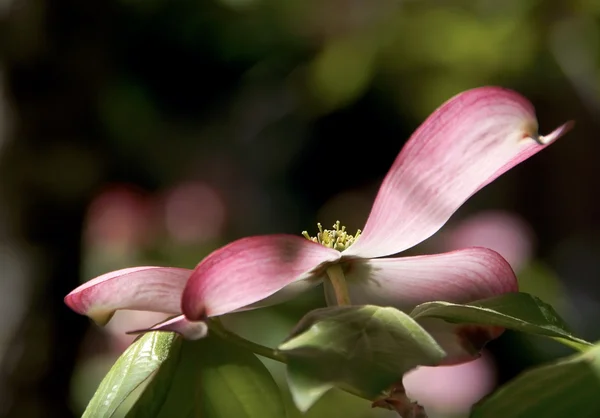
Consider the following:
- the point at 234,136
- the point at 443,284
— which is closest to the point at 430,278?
the point at 443,284

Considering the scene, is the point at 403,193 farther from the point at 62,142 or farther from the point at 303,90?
the point at 303,90

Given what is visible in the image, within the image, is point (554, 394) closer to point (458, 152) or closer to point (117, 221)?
point (458, 152)

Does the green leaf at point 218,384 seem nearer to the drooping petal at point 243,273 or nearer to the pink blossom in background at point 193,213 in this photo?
the drooping petal at point 243,273

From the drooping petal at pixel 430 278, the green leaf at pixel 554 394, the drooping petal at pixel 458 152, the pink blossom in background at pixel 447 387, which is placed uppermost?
the drooping petal at pixel 458 152

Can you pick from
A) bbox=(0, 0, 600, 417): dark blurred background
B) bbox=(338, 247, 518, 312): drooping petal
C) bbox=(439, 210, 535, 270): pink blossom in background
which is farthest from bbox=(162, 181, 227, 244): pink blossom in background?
bbox=(338, 247, 518, 312): drooping petal

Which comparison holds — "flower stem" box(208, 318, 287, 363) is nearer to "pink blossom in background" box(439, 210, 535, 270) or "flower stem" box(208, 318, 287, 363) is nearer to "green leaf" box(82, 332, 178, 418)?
"green leaf" box(82, 332, 178, 418)

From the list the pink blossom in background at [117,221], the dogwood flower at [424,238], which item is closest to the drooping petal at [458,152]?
the dogwood flower at [424,238]

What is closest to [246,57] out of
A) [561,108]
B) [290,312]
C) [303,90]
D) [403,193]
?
[303,90]
